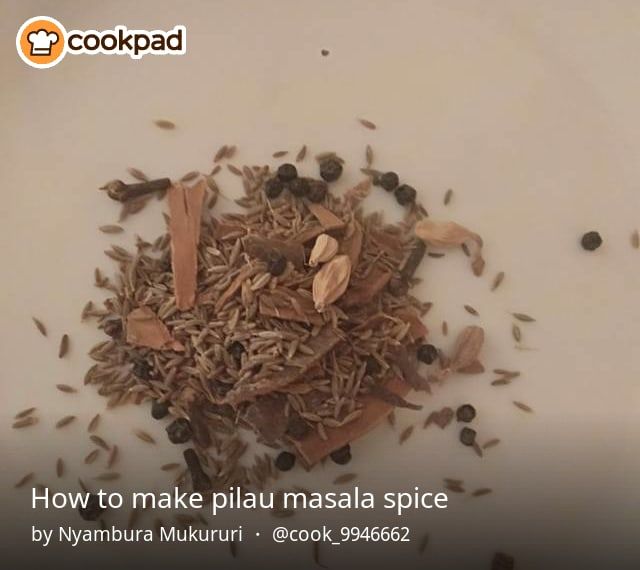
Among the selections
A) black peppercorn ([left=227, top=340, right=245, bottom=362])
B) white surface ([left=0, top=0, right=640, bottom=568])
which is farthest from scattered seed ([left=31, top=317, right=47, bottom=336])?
A: black peppercorn ([left=227, top=340, right=245, bottom=362])

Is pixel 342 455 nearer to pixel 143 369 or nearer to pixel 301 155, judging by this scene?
pixel 143 369

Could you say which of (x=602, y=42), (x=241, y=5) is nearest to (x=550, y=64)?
(x=602, y=42)

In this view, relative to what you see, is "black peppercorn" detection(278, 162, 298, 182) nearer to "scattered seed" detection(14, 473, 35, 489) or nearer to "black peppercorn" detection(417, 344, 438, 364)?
"black peppercorn" detection(417, 344, 438, 364)

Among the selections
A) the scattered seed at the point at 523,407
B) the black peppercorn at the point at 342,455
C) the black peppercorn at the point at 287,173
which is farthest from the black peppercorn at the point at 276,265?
the scattered seed at the point at 523,407

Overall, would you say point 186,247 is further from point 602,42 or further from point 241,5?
point 602,42

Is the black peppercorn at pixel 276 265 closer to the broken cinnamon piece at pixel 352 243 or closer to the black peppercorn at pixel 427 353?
the broken cinnamon piece at pixel 352 243

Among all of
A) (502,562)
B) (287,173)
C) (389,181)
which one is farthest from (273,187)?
(502,562)

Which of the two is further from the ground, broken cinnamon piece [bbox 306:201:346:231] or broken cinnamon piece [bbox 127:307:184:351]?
broken cinnamon piece [bbox 306:201:346:231]
